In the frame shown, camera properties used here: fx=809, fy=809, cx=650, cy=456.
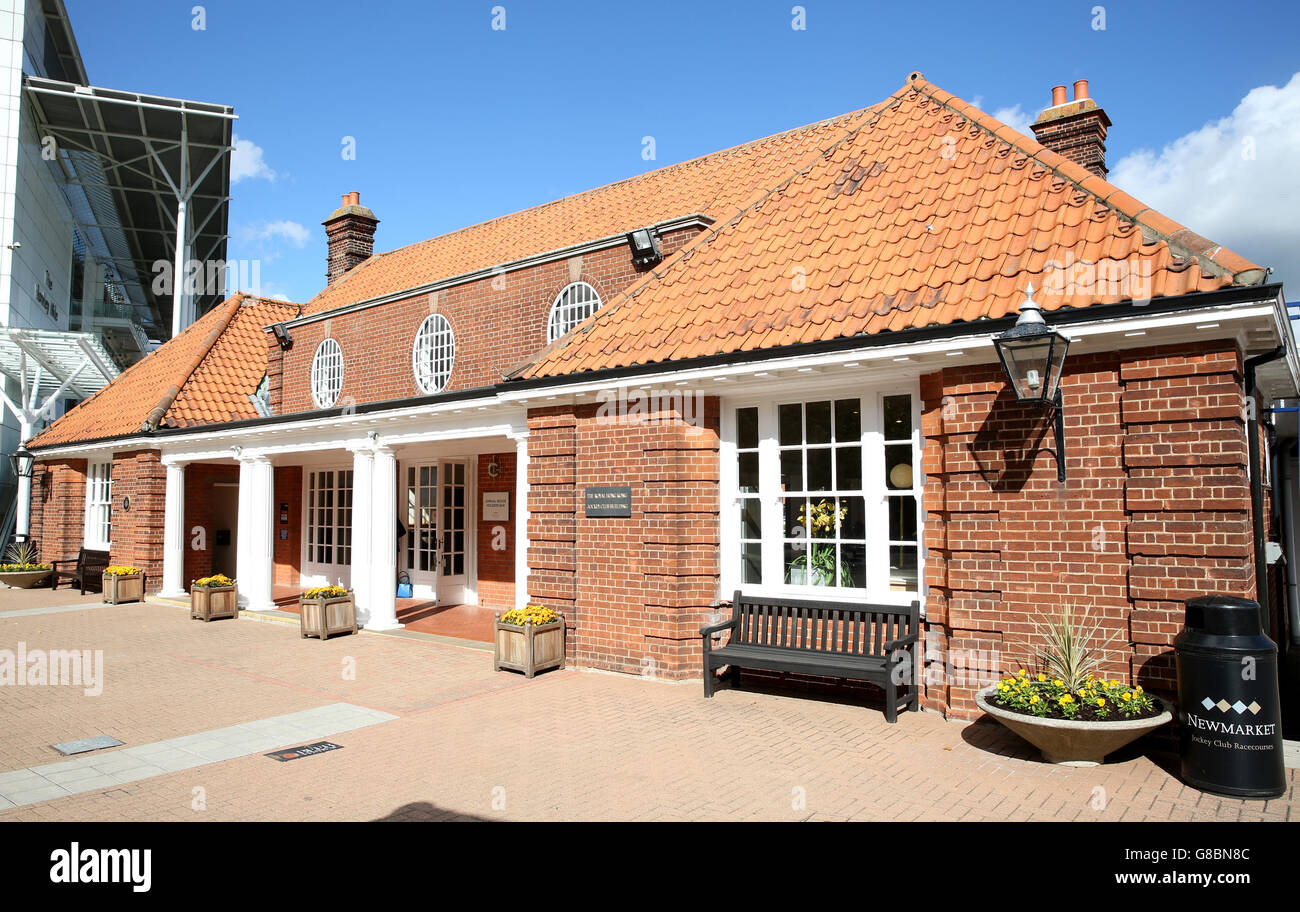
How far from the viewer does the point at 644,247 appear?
1195 centimetres

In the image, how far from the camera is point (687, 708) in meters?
7.39

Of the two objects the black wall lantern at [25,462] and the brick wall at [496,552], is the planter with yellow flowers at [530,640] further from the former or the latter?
the black wall lantern at [25,462]

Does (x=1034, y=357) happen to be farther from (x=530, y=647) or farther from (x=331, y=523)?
(x=331, y=523)

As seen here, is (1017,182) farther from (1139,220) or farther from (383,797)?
(383,797)

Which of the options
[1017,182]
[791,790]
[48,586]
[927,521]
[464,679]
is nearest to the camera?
[791,790]

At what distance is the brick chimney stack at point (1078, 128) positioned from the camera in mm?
10219

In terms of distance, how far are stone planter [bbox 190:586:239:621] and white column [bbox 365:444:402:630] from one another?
11.2ft

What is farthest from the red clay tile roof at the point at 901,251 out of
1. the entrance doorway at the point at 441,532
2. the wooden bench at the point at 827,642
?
the entrance doorway at the point at 441,532

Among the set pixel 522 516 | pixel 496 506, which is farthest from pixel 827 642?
pixel 496 506

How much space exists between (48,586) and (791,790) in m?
21.3

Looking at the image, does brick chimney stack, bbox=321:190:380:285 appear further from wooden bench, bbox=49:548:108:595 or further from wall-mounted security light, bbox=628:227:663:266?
wall-mounted security light, bbox=628:227:663:266

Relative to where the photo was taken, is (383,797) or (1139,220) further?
(1139,220)

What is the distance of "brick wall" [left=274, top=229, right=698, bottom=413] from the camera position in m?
13.0
